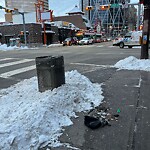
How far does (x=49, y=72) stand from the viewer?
4.64 metres

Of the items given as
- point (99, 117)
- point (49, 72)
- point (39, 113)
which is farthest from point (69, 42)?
point (39, 113)

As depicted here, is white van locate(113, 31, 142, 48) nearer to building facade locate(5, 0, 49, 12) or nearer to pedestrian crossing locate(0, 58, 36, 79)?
pedestrian crossing locate(0, 58, 36, 79)

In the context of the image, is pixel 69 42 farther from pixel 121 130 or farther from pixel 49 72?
pixel 121 130

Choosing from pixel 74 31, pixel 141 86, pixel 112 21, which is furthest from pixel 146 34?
pixel 112 21

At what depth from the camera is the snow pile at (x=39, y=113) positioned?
2916 millimetres

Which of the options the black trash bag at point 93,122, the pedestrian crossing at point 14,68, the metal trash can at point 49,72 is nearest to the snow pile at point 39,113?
the metal trash can at point 49,72

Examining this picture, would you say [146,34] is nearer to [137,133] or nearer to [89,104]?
[89,104]

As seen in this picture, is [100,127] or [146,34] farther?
[146,34]

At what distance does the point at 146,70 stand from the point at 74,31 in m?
51.7

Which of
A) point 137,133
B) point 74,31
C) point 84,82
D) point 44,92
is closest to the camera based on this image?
point 137,133

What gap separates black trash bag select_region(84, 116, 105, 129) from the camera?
3.37 metres

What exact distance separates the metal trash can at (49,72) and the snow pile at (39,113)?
20cm

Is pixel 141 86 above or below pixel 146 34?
below

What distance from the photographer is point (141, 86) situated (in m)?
5.88
